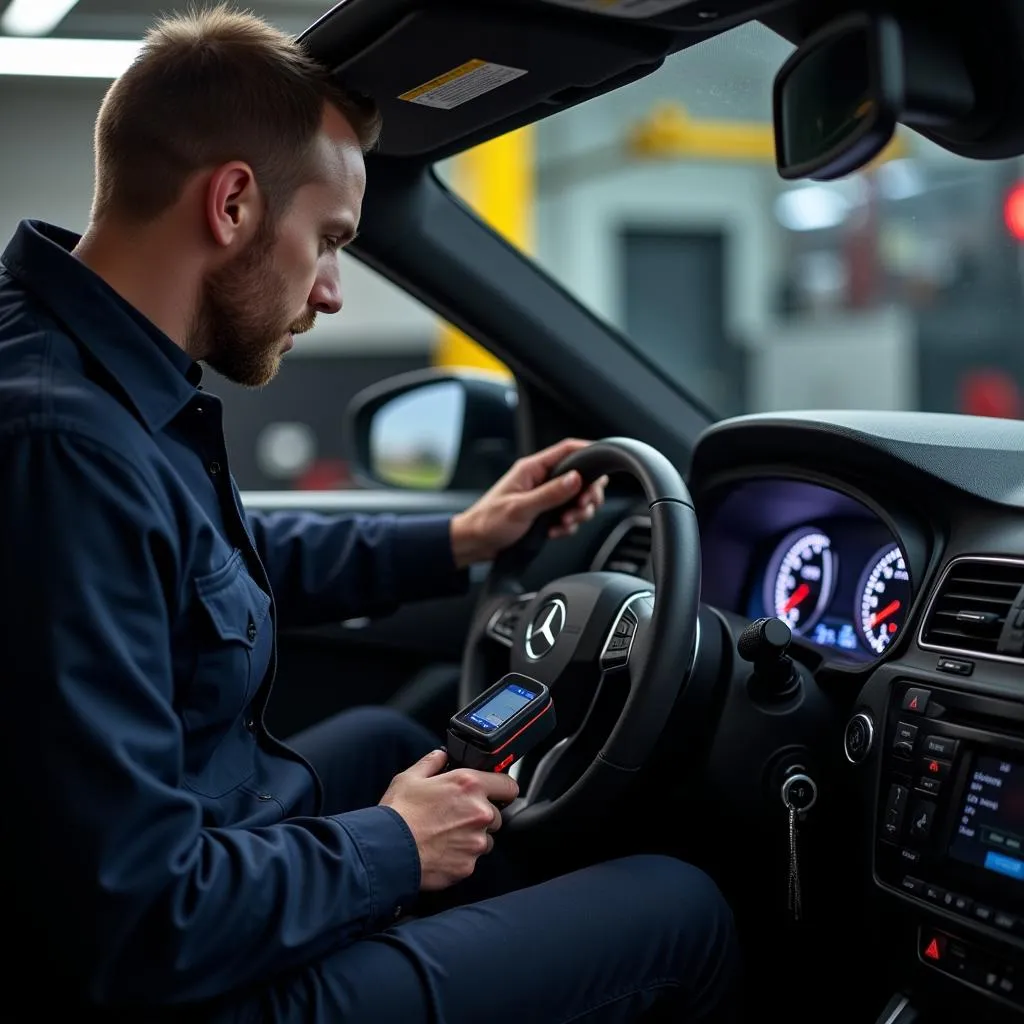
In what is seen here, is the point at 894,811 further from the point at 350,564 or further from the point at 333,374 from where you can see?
the point at 333,374

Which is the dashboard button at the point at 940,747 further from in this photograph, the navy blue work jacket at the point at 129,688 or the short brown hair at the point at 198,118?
the short brown hair at the point at 198,118

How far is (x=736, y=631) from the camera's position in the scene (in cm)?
154

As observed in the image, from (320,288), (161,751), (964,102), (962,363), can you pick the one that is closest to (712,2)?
(964,102)

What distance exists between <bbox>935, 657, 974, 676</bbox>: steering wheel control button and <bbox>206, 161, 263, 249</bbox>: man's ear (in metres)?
0.81

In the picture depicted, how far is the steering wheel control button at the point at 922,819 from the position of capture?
1.32 meters

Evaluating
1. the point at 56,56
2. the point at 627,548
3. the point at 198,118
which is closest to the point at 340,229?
the point at 198,118

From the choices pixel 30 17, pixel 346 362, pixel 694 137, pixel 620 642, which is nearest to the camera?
pixel 620 642

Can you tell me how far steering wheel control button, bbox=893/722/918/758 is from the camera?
1.36 meters

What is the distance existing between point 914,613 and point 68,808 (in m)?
0.92

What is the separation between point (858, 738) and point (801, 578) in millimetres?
410

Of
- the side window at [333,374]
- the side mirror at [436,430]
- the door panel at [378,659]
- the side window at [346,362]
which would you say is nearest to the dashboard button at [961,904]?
the door panel at [378,659]

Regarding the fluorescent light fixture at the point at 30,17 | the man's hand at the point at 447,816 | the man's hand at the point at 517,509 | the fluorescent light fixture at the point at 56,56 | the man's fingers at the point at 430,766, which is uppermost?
the fluorescent light fixture at the point at 30,17

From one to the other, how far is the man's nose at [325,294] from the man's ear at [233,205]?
6.1 inches

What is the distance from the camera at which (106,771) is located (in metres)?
0.96
